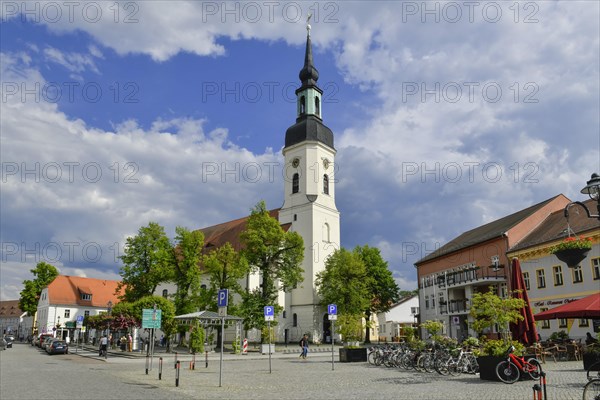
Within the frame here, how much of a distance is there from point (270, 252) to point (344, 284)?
10489 millimetres

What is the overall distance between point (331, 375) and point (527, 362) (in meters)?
7.31

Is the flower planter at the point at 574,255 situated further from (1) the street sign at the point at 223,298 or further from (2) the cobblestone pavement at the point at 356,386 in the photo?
(1) the street sign at the point at 223,298

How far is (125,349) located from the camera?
4284cm

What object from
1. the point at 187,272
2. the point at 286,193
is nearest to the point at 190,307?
the point at 187,272

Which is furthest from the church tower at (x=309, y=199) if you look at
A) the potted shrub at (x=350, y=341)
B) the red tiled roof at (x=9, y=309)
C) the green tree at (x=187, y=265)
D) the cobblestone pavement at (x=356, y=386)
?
the red tiled roof at (x=9, y=309)

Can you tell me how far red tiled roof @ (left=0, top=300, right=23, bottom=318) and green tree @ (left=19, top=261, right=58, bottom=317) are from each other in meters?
39.6

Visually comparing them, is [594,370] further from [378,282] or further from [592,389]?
[378,282]

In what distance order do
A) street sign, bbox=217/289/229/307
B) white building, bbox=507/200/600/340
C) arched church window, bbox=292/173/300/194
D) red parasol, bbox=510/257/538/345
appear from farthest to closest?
arched church window, bbox=292/173/300/194 < white building, bbox=507/200/600/340 < red parasol, bbox=510/257/538/345 < street sign, bbox=217/289/229/307

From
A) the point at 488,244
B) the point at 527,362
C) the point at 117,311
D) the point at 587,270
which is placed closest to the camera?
the point at 527,362

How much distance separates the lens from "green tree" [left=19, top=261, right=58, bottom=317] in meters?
78.2

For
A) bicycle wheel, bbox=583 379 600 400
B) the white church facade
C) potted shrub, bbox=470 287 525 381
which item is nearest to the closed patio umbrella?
potted shrub, bbox=470 287 525 381

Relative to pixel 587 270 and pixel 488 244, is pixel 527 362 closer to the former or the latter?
pixel 587 270

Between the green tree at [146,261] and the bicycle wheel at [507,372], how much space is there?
32443 millimetres

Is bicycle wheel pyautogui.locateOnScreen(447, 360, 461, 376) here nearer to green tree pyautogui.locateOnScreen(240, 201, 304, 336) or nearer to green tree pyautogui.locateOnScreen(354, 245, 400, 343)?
green tree pyautogui.locateOnScreen(240, 201, 304, 336)
